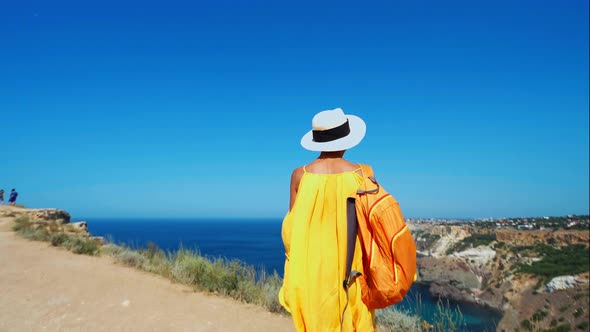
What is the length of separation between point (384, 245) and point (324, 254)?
1.20ft

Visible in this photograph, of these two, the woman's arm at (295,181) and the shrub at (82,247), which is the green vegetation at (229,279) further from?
the woman's arm at (295,181)

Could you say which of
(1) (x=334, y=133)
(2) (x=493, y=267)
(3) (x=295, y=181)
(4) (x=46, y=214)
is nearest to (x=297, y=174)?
(3) (x=295, y=181)

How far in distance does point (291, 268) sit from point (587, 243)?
44.8 m

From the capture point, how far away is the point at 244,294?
6445 mm

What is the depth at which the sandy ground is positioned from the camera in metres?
4.79

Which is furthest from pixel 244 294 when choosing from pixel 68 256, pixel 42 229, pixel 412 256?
pixel 42 229

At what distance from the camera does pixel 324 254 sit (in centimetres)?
213

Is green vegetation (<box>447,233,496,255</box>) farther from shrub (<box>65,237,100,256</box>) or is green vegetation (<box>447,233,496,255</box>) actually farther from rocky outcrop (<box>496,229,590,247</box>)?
shrub (<box>65,237,100,256</box>)

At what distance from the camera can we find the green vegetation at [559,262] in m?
28.8

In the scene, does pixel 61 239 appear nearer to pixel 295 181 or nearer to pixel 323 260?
pixel 295 181

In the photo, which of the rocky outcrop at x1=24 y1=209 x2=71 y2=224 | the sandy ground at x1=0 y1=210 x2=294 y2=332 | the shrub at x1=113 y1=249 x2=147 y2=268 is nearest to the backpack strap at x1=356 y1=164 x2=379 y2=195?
the sandy ground at x1=0 y1=210 x2=294 y2=332

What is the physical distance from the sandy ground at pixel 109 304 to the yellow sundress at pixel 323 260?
10.4ft

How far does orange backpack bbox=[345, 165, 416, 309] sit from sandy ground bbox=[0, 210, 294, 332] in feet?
11.4

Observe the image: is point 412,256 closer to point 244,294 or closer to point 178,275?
point 244,294
